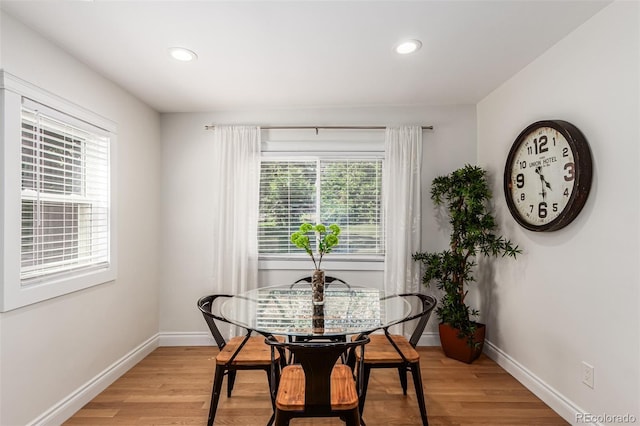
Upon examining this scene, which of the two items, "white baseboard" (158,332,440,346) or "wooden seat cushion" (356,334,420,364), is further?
"white baseboard" (158,332,440,346)

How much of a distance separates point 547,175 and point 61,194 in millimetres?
3323

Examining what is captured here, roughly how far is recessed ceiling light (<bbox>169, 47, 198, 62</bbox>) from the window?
1282mm

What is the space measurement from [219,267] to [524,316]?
2761 millimetres

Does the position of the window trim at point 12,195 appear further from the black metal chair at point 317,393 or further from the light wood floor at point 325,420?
the black metal chair at point 317,393

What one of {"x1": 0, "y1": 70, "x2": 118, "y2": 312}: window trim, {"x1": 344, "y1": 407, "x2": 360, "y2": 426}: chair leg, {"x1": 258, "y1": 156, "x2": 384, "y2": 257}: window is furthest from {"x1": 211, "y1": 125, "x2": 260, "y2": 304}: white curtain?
{"x1": 344, "y1": 407, "x2": 360, "y2": 426}: chair leg

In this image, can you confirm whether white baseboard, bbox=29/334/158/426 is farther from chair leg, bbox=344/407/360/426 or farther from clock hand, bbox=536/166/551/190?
clock hand, bbox=536/166/551/190

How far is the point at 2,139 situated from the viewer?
174 centimetres

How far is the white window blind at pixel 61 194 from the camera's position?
193 cm

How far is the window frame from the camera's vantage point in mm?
3369

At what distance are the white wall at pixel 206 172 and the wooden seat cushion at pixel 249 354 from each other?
1152mm

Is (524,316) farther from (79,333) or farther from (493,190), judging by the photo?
(79,333)

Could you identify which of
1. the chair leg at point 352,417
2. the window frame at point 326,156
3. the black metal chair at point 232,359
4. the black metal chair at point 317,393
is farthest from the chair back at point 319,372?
the window frame at point 326,156

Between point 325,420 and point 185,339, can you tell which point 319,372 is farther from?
point 185,339

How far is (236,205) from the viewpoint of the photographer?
3.31 metres
